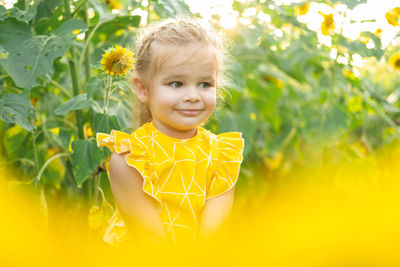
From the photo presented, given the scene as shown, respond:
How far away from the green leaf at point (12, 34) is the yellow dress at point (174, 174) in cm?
35

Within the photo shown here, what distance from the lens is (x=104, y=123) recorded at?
110 cm

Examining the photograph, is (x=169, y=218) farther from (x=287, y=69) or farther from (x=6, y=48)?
(x=287, y=69)

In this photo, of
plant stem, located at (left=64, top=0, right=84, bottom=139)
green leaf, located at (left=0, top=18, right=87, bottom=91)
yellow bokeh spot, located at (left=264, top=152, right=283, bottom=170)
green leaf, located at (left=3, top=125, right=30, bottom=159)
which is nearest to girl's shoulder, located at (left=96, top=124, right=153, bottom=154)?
green leaf, located at (left=0, top=18, right=87, bottom=91)

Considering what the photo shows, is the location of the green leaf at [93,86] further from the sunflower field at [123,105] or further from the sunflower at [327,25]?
the sunflower at [327,25]

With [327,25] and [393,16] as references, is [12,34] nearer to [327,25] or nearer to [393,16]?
[327,25]

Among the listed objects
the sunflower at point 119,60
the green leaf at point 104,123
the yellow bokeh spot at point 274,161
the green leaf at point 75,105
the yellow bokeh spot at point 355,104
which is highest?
the sunflower at point 119,60

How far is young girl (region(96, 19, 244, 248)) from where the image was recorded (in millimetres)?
868

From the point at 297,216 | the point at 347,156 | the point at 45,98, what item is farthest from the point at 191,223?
the point at 347,156

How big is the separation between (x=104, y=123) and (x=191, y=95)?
1.06 ft

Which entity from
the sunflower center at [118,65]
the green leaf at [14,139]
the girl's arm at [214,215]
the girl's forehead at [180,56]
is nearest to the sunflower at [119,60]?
the sunflower center at [118,65]

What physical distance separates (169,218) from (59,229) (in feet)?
2.14

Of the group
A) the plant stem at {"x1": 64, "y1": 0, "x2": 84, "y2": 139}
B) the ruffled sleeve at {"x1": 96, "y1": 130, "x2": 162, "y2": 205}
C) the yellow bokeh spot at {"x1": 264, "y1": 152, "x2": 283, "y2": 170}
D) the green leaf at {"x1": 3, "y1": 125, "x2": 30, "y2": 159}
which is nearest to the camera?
the ruffled sleeve at {"x1": 96, "y1": 130, "x2": 162, "y2": 205}

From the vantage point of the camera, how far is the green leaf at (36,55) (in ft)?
3.46

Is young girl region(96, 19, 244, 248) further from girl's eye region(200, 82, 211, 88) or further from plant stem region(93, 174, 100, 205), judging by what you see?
plant stem region(93, 174, 100, 205)
